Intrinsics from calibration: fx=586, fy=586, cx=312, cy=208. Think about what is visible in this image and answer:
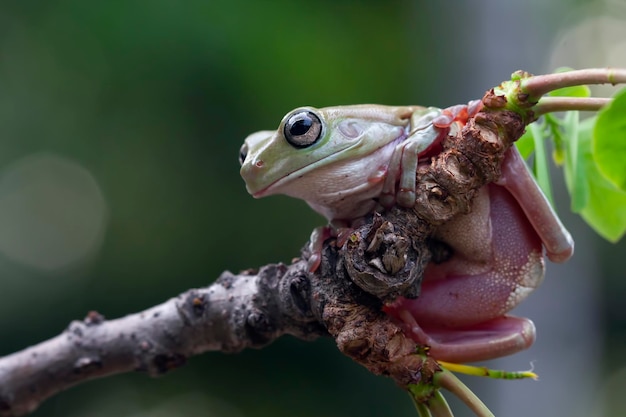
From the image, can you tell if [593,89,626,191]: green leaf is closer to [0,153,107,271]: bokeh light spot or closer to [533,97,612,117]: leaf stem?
[533,97,612,117]: leaf stem

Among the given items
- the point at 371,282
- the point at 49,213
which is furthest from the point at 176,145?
the point at 371,282

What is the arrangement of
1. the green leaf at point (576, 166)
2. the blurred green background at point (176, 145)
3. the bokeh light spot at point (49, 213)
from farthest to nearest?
the bokeh light spot at point (49, 213), the blurred green background at point (176, 145), the green leaf at point (576, 166)

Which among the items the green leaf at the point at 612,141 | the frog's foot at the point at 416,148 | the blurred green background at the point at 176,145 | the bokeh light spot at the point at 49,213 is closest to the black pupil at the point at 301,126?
the frog's foot at the point at 416,148

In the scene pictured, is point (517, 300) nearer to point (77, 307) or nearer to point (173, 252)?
point (173, 252)

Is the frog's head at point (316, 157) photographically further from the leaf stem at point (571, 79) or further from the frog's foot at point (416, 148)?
the leaf stem at point (571, 79)

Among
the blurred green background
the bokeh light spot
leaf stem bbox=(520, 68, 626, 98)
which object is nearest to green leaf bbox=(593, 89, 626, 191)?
leaf stem bbox=(520, 68, 626, 98)

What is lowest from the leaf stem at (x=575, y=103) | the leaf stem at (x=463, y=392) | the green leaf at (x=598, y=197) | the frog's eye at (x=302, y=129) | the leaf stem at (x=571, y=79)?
the leaf stem at (x=463, y=392)

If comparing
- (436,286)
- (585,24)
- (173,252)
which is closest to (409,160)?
(436,286)
